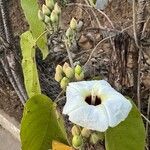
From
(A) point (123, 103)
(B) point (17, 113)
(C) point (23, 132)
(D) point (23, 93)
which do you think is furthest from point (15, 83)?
(A) point (123, 103)

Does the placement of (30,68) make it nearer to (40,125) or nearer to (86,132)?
(40,125)

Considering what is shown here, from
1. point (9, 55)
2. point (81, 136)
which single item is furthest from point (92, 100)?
point (9, 55)

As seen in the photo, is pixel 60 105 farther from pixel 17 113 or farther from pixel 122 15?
pixel 122 15

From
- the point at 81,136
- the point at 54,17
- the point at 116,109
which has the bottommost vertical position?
the point at 81,136

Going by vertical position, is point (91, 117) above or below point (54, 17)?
below

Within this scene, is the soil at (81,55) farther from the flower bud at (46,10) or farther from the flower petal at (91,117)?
the flower petal at (91,117)

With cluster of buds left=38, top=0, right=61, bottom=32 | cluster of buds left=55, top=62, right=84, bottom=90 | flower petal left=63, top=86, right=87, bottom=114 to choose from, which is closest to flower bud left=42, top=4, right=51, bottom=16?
cluster of buds left=38, top=0, right=61, bottom=32
